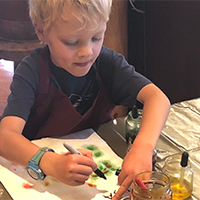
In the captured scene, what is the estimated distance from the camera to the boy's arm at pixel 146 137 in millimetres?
701

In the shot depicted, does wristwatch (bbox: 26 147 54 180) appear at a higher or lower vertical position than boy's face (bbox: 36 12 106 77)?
lower

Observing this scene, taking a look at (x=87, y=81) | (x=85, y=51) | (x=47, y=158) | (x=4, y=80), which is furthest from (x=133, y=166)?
(x=4, y=80)

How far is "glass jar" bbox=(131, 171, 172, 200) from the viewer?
596 millimetres

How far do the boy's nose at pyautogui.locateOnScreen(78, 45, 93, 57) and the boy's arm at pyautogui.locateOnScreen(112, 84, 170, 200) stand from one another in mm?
248

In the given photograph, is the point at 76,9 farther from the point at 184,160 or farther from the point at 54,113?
the point at 184,160

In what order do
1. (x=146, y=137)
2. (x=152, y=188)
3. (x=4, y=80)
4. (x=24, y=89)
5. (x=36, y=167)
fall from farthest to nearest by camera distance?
(x=4, y=80)
(x=24, y=89)
(x=146, y=137)
(x=36, y=167)
(x=152, y=188)

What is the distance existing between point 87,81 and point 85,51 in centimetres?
26

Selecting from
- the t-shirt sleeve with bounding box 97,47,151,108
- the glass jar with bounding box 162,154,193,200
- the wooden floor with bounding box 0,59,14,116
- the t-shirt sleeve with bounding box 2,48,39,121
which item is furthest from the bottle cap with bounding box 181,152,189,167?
the wooden floor with bounding box 0,59,14,116

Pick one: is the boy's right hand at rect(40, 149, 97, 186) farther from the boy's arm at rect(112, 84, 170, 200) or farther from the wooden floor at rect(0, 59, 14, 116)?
the wooden floor at rect(0, 59, 14, 116)

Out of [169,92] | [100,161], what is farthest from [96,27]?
[169,92]

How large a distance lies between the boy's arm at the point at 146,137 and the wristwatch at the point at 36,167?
187 millimetres

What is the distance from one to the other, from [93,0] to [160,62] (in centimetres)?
128

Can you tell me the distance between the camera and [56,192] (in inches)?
27.3

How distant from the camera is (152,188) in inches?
24.2
